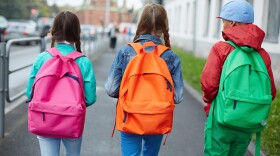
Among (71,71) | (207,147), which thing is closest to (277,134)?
(207,147)

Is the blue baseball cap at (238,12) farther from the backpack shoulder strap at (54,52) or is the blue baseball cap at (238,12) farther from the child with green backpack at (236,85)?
the backpack shoulder strap at (54,52)

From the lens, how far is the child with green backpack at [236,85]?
3121 mm

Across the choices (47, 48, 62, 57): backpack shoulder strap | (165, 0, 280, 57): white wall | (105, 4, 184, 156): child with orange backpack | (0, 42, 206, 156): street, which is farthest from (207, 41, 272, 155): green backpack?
(165, 0, 280, 57): white wall

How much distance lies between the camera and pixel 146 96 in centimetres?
318

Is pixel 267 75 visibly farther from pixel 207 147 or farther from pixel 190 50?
pixel 190 50

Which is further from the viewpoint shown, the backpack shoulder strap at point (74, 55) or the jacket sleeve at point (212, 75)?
the backpack shoulder strap at point (74, 55)

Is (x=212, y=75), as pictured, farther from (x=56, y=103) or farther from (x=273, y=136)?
(x=273, y=136)

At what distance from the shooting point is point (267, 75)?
3.20 meters

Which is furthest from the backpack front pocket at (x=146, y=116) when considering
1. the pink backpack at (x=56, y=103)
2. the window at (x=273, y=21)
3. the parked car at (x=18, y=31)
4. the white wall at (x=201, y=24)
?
the parked car at (x=18, y=31)

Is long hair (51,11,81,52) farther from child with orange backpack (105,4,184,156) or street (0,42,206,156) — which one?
street (0,42,206,156)

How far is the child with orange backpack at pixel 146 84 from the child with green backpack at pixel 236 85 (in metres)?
0.30

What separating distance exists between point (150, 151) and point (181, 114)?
188 inches

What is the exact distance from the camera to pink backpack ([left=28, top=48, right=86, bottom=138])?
324cm

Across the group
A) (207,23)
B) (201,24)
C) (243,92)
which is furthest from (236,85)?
(201,24)
